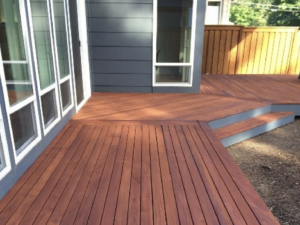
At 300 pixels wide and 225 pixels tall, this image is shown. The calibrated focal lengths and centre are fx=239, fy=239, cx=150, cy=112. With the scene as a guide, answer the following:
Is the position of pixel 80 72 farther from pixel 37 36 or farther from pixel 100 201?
pixel 100 201

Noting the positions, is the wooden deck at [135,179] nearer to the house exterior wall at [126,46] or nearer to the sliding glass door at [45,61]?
the sliding glass door at [45,61]

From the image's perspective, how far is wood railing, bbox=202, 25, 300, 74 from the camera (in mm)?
6184

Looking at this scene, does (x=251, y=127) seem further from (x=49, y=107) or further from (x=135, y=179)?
(x=49, y=107)

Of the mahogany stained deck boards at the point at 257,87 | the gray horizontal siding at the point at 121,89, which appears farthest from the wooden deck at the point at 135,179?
the mahogany stained deck boards at the point at 257,87

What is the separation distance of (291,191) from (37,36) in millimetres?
2888

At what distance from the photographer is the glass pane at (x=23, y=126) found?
1889 mm

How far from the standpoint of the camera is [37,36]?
2.23 metres

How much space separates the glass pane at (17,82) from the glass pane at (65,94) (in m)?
0.75

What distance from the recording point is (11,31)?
1877 mm

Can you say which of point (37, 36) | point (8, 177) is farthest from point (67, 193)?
point (37, 36)

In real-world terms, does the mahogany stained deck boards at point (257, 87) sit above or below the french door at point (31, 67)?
below

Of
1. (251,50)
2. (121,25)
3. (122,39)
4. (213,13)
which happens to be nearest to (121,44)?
(122,39)

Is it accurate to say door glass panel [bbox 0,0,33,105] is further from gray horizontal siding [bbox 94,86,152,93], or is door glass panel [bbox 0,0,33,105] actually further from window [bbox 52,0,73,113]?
gray horizontal siding [bbox 94,86,152,93]

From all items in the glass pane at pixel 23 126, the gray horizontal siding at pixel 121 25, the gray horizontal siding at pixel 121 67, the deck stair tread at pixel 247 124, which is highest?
the gray horizontal siding at pixel 121 25
